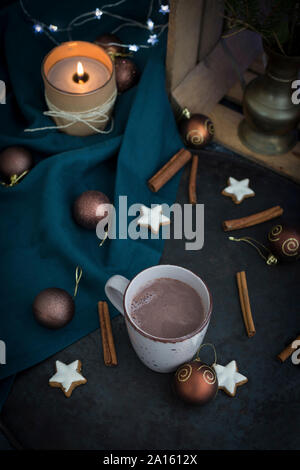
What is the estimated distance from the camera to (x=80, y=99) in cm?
93

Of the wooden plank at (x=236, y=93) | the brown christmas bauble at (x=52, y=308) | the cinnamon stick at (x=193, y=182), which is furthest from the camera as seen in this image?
the wooden plank at (x=236, y=93)

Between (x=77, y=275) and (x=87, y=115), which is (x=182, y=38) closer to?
(x=87, y=115)

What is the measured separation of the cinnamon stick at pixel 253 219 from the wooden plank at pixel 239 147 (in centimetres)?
14

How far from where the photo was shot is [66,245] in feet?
2.97

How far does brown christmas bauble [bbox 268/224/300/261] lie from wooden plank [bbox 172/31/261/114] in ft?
1.45

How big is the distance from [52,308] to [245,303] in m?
0.37


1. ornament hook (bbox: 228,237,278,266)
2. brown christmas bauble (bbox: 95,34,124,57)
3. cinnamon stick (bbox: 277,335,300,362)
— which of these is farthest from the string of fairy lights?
cinnamon stick (bbox: 277,335,300,362)

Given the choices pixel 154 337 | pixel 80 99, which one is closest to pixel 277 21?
pixel 80 99

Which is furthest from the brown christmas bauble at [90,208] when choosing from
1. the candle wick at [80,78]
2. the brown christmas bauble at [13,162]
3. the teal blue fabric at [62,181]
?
the candle wick at [80,78]

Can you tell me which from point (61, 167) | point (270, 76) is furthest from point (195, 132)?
point (61, 167)

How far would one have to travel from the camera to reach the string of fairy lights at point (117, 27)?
42.0 inches

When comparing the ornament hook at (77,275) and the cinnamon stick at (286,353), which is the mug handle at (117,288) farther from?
the cinnamon stick at (286,353)

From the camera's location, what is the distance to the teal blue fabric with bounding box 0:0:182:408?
2.87ft

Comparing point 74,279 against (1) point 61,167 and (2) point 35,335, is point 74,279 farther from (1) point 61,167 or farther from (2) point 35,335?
(1) point 61,167
